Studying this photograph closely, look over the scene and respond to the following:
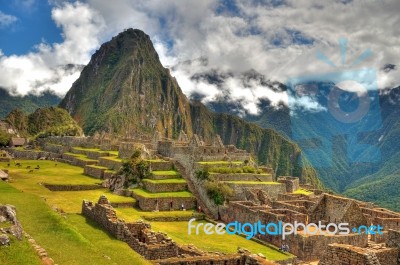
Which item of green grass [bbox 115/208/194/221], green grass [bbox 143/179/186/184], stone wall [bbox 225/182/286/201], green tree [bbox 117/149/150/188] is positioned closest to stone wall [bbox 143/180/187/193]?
green grass [bbox 143/179/186/184]

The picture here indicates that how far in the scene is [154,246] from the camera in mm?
14664

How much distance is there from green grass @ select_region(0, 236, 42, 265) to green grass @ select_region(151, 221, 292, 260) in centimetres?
1238

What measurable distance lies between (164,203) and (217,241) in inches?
354

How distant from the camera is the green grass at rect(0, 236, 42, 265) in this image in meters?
9.89

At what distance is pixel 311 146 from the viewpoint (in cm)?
17888

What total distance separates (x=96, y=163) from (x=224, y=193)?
785 inches

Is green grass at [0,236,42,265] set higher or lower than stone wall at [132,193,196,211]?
higher

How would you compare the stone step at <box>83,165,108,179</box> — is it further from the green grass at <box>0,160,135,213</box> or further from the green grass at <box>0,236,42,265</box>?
the green grass at <box>0,236,42,265</box>

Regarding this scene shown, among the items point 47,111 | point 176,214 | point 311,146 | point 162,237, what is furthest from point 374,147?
point 162,237

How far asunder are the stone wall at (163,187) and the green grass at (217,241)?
233 inches

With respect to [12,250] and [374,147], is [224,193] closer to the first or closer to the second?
[12,250]

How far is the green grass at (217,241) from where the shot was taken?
76.7ft

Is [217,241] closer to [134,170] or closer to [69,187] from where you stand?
[134,170]

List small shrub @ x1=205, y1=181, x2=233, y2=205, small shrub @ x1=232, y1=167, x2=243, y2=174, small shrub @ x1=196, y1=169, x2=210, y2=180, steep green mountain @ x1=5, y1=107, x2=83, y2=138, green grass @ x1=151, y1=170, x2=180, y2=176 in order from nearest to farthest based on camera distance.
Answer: small shrub @ x1=205, y1=181, x2=233, y2=205, small shrub @ x1=196, y1=169, x2=210, y2=180, green grass @ x1=151, y1=170, x2=180, y2=176, small shrub @ x1=232, y1=167, x2=243, y2=174, steep green mountain @ x1=5, y1=107, x2=83, y2=138
